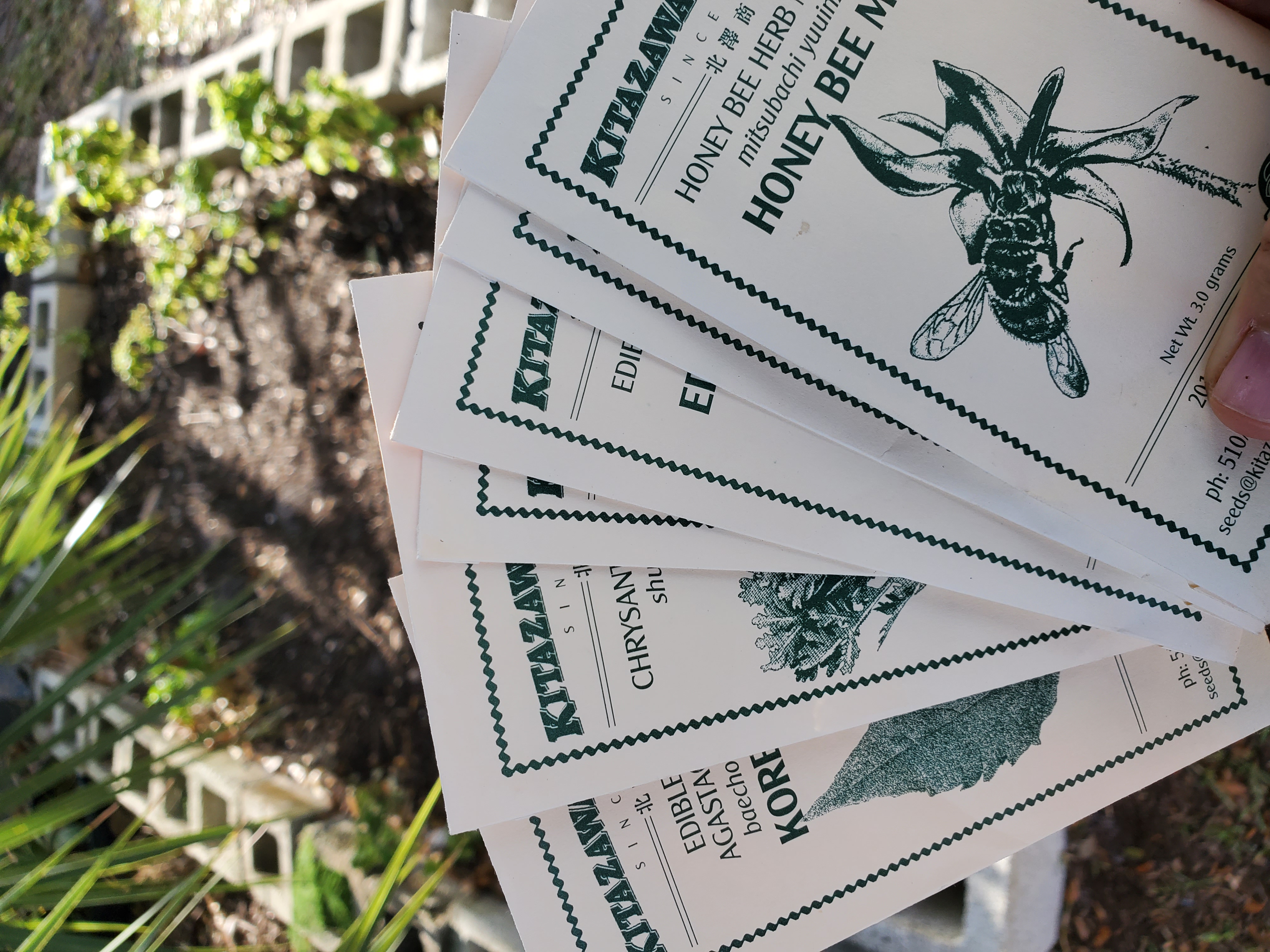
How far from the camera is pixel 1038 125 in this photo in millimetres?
787

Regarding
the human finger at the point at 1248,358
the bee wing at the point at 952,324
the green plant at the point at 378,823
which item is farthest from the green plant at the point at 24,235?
the human finger at the point at 1248,358

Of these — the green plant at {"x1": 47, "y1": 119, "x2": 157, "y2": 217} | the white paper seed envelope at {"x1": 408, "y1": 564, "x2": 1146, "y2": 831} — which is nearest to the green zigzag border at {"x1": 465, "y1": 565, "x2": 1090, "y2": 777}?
the white paper seed envelope at {"x1": 408, "y1": 564, "x2": 1146, "y2": 831}

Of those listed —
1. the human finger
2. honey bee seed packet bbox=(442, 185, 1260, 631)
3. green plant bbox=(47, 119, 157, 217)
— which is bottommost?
green plant bbox=(47, 119, 157, 217)

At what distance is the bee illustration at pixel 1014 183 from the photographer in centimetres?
78

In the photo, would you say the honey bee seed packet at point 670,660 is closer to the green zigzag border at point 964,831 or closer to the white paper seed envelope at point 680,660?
the white paper seed envelope at point 680,660

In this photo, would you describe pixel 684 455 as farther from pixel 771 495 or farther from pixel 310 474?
pixel 310 474

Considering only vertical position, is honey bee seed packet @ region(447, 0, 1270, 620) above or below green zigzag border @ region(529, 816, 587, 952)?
above

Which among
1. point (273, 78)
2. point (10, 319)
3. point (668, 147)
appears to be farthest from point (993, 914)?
point (10, 319)

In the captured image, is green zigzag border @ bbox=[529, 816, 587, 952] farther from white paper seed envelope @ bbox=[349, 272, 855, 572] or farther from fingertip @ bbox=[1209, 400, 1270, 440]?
fingertip @ bbox=[1209, 400, 1270, 440]

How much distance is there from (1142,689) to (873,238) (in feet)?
2.08

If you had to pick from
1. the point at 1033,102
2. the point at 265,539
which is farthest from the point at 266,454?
the point at 1033,102

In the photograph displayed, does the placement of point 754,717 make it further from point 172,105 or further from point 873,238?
point 172,105

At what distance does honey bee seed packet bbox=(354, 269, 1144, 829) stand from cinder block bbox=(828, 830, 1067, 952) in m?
0.36

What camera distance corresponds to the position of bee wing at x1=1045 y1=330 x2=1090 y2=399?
0.80m
